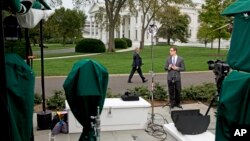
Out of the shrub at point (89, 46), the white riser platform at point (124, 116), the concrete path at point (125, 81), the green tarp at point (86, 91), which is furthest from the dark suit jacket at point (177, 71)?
the shrub at point (89, 46)

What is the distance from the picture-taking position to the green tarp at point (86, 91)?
5305 millimetres

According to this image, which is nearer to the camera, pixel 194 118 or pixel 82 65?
pixel 82 65

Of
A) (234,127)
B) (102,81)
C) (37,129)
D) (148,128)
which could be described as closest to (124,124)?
(148,128)

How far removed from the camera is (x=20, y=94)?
3.50 m

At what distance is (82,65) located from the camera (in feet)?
18.1

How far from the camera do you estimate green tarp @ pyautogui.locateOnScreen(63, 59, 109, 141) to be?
209 inches

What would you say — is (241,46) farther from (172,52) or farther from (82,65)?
(172,52)

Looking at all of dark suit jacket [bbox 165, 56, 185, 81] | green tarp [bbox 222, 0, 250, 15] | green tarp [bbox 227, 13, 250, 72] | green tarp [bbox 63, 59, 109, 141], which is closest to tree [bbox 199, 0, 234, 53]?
dark suit jacket [bbox 165, 56, 185, 81]

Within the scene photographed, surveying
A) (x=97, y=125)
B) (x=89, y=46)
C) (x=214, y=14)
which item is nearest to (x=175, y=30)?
(x=89, y=46)

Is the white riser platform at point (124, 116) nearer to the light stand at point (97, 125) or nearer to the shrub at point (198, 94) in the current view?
the light stand at point (97, 125)

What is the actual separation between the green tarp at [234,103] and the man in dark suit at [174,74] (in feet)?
24.9

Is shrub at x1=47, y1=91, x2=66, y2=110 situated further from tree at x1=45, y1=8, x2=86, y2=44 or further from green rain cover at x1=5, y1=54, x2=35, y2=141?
tree at x1=45, y1=8, x2=86, y2=44

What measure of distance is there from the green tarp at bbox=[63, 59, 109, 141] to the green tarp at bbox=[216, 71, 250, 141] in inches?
86.5

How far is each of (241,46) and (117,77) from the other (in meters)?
15.8
